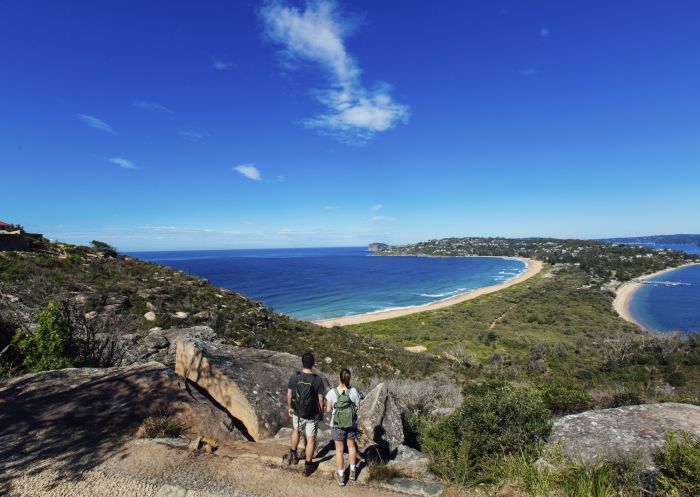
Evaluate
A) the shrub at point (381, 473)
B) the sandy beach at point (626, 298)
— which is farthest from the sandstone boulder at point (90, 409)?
the sandy beach at point (626, 298)

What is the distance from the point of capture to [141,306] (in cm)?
1923

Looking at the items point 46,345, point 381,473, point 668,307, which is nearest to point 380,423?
point 381,473

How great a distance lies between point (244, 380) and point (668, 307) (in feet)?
308

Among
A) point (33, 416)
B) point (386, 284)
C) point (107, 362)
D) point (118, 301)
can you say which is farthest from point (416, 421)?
point (386, 284)

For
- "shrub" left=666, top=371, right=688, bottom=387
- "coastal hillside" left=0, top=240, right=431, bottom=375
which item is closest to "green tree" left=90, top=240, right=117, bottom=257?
"coastal hillside" left=0, top=240, right=431, bottom=375

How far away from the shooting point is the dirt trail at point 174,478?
459 cm

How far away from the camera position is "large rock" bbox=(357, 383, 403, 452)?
6898 millimetres

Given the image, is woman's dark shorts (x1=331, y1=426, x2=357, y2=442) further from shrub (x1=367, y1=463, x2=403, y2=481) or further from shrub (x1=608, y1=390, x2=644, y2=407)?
shrub (x1=608, y1=390, x2=644, y2=407)

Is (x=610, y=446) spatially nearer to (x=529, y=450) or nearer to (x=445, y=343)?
→ (x=529, y=450)

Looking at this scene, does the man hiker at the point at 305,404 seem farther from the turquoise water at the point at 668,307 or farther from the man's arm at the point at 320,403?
the turquoise water at the point at 668,307

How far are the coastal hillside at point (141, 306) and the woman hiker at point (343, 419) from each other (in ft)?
29.0

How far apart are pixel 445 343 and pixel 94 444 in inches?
1578

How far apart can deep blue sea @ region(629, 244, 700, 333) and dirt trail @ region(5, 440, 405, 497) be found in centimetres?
6823

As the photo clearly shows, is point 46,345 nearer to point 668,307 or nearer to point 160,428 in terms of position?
point 160,428
